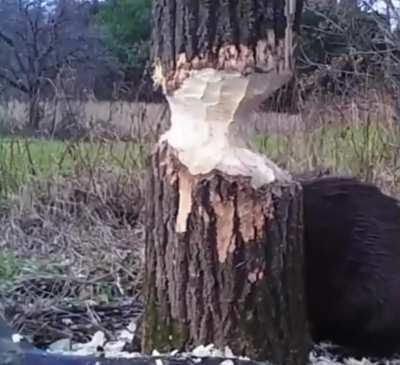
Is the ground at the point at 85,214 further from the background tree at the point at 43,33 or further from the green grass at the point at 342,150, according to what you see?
the background tree at the point at 43,33

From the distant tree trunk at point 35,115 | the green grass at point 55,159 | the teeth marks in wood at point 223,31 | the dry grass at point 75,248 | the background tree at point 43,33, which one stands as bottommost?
the dry grass at point 75,248

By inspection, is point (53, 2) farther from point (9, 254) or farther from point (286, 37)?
point (286, 37)

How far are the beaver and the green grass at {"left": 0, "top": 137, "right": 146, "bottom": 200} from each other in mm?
1851

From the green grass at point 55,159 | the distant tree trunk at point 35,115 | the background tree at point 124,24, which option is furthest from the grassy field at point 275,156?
the background tree at point 124,24

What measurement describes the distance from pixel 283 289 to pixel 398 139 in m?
2.93

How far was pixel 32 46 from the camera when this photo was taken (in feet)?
41.8

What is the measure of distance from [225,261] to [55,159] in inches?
94.7

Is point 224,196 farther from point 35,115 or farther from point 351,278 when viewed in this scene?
point 35,115

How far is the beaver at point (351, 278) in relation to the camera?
7.23 feet

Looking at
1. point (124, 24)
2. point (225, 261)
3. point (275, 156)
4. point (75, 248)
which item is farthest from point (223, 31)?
point (124, 24)

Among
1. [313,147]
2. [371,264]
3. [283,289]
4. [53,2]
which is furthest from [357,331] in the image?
[53,2]

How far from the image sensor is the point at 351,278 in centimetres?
223

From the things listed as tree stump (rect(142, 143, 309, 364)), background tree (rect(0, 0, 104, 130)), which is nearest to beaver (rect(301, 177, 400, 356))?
tree stump (rect(142, 143, 309, 364))

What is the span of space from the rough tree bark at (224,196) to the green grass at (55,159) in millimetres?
2136
